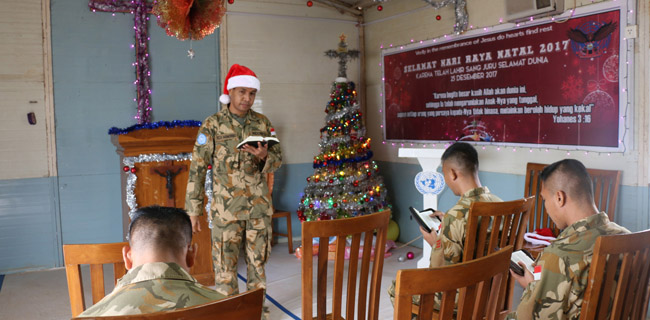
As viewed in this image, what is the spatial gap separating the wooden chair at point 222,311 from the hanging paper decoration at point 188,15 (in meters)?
3.30

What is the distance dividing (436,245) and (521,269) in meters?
0.46

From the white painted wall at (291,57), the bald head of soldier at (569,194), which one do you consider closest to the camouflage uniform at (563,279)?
the bald head of soldier at (569,194)

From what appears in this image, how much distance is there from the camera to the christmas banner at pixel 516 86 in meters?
3.83

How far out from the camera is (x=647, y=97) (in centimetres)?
357

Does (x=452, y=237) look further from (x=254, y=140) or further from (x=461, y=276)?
(x=254, y=140)

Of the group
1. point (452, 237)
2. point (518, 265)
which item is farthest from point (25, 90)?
point (518, 265)

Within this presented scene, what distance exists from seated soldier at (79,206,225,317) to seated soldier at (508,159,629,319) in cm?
Answer: 108

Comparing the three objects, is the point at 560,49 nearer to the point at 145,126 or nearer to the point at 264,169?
the point at 264,169

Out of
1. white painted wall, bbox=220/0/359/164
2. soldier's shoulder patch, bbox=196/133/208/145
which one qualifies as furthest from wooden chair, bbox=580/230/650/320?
white painted wall, bbox=220/0/359/164

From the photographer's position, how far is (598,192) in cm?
377

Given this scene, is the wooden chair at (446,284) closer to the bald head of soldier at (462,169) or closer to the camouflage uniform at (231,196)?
the bald head of soldier at (462,169)

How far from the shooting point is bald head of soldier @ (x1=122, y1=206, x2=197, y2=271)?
4.71ft

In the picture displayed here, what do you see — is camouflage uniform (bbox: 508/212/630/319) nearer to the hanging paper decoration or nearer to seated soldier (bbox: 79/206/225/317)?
seated soldier (bbox: 79/206/225/317)

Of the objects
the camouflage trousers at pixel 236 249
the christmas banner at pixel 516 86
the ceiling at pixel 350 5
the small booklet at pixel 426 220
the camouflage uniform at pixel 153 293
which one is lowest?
the camouflage trousers at pixel 236 249
